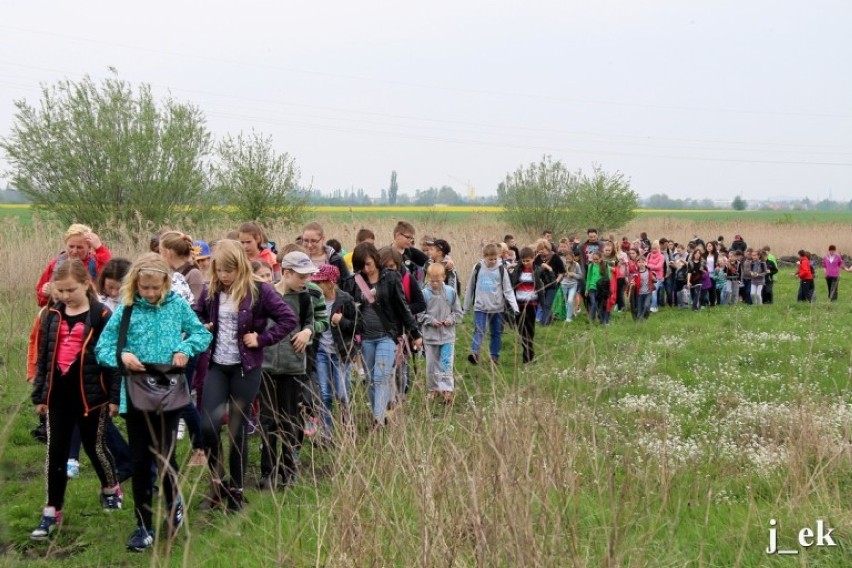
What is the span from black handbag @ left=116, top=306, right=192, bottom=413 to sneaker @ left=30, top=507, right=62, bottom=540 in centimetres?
105

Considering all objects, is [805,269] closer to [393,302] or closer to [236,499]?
[393,302]

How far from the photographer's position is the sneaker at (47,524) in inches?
222

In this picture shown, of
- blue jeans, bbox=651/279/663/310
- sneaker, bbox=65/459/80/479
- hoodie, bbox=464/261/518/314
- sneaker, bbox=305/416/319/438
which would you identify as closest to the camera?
sneaker, bbox=305/416/319/438

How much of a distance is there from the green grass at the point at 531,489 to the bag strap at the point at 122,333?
3.56 feet

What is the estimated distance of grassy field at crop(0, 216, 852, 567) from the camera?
11.3ft

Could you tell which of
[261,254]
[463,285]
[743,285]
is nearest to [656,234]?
[743,285]

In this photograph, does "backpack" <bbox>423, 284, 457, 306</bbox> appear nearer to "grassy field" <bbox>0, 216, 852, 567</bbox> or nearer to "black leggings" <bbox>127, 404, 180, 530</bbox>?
"grassy field" <bbox>0, 216, 852, 567</bbox>

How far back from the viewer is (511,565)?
3.26m

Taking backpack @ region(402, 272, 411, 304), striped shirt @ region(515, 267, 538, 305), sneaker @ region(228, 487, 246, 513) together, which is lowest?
sneaker @ region(228, 487, 246, 513)

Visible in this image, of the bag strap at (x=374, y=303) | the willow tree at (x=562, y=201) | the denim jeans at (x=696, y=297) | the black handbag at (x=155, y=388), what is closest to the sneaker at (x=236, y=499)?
the black handbag at (x=155, y=388)

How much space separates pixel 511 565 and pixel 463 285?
51.8 ft

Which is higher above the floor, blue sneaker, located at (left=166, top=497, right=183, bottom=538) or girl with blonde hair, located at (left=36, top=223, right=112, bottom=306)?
girl with blonde hair, located at (left=36, top=223, right=112, bottom=306)

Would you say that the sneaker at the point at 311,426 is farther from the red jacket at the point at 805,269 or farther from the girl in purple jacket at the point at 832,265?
the girl in purple jacket at the point at 832,265

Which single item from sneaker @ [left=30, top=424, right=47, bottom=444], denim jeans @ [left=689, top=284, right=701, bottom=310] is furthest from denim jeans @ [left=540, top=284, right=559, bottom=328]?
sneaker @ [left=30, top=424, right=47, bottom=444]
